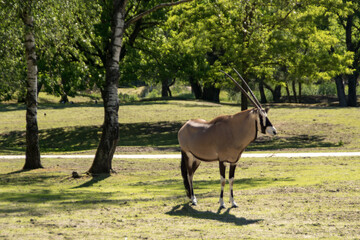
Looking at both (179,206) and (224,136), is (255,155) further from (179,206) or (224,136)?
(224,136)

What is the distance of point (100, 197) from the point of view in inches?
540

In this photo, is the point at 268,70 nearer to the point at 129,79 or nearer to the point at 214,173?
the point at 129,79

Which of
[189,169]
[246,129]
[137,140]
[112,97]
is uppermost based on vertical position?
[112,97]

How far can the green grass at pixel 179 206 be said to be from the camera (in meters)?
9.56

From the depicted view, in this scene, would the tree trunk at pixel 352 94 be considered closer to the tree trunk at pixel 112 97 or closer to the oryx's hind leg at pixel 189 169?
the tree trunk at pixel 112 97

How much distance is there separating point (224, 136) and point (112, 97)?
7.94m

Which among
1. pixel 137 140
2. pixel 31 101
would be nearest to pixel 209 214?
pixel 31 101

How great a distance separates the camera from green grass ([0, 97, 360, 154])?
3094 cm

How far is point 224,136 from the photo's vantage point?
36.6 ft

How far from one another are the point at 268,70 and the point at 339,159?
1432 centimetres

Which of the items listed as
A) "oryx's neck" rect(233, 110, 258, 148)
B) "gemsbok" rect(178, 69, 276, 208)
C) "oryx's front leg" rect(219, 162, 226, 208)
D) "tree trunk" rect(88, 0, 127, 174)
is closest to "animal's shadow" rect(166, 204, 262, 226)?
"oryx's front leg" rect(219, 162, 226, 208)

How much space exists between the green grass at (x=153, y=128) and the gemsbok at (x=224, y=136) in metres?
16.2

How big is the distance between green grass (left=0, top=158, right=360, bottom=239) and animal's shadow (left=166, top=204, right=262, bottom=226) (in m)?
0.02

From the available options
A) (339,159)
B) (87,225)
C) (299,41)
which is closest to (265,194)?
(87,225)
